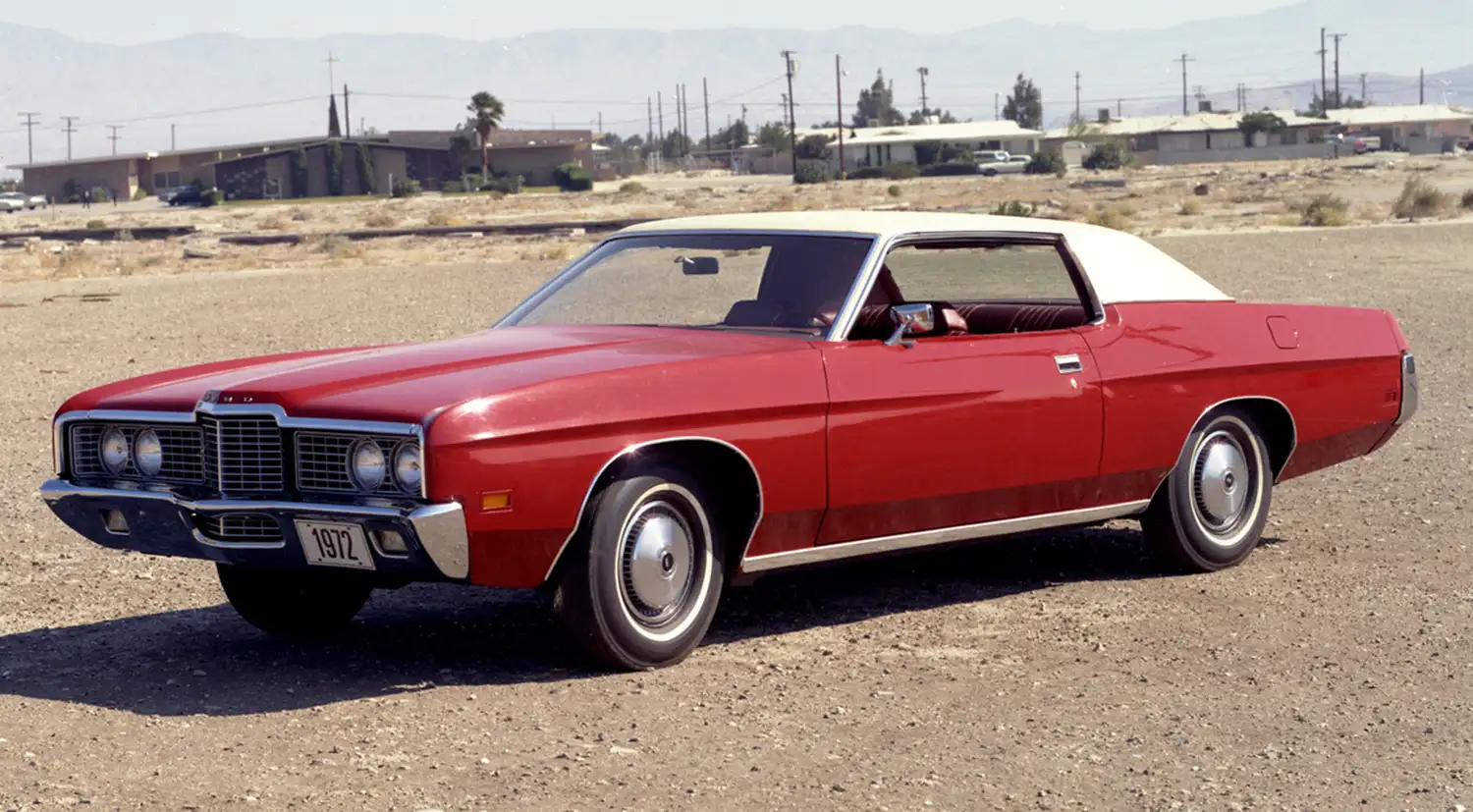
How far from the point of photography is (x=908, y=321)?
633 cm

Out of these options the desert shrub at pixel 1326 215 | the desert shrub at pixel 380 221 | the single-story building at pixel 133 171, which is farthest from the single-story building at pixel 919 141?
the desert shrub at pixel 1326 215

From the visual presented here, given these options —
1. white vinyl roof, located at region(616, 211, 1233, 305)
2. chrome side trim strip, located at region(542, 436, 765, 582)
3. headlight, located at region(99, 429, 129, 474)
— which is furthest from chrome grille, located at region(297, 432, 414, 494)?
white vinyl roof, located at region(616, 211, 1233, 305)

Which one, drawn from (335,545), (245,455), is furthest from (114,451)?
(335,545)

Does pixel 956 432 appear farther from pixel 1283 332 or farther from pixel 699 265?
pixel 1283 332

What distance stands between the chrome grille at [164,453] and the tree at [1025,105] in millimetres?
155805

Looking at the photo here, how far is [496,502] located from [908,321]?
5.42 ft

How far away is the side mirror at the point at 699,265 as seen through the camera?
6746 mm

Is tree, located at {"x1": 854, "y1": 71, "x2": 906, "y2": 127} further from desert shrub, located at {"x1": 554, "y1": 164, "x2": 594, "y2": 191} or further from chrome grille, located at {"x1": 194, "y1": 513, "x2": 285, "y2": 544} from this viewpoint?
chrome grille, located at {"x1": 194, "y1": 513, "x2": 285, "y2": 544}

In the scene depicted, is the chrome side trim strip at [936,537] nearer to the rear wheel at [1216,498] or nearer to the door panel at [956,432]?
the door panel at [956,432]

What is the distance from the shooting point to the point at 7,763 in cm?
496

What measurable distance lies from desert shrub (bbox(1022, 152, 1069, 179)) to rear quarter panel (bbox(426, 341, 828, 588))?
282ft

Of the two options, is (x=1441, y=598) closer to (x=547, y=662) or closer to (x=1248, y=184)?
(x=547, y=662)

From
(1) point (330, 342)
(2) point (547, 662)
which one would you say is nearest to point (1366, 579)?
(2) point (547, 662)

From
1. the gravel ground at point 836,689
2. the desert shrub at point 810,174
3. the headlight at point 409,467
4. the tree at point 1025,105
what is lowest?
the gravel ground at point 836,689
